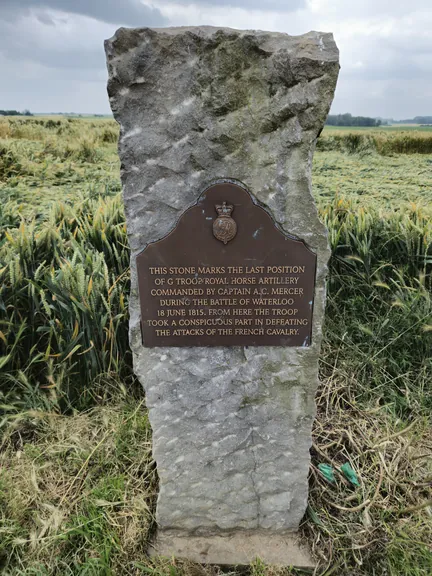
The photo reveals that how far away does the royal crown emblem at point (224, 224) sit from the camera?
4.48 feet

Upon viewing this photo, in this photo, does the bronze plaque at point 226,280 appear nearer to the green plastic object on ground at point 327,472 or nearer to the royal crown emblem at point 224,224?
the royal crown emblem at point 224,224

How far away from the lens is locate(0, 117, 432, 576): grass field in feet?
5.89

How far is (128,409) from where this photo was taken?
2.42 metres

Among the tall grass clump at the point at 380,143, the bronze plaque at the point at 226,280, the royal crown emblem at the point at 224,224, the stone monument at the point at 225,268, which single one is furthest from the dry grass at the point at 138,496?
the tall grass clump at the point at 380,143

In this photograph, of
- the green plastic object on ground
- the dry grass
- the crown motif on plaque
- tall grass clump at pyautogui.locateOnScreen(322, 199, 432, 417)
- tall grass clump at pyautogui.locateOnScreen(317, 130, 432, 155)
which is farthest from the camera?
tall grass clump at pyautogui.locateOnScreen(317, 130, 432, 155)

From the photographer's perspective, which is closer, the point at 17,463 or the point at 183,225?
the point at 183,225

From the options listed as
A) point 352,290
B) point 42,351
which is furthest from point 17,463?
point 352,290

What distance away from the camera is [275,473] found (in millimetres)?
1799

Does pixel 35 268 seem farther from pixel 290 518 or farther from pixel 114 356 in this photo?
pixel 290 518

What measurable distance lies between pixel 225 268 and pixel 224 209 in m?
0.21

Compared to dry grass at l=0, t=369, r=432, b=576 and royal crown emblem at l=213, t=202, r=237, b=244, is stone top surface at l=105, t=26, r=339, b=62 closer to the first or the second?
royal crown emblem at l=213, t=202, r=237, b=244

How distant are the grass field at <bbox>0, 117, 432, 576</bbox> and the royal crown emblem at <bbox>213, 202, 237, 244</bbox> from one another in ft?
3.69

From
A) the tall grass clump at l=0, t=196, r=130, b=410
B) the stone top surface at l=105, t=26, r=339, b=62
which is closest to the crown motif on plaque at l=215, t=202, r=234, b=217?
the stone top surface at l=105, t=26, r=339, b=62

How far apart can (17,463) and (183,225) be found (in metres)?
1.63
